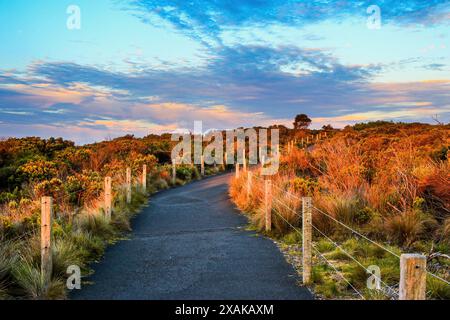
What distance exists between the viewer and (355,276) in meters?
7.43

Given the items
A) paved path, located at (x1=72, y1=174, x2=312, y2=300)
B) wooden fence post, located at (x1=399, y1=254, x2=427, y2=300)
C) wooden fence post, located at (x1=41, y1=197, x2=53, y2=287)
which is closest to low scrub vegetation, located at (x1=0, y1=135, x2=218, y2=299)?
wooden fence post, located at (x1=41, y1=197, x2=53, y2=287)

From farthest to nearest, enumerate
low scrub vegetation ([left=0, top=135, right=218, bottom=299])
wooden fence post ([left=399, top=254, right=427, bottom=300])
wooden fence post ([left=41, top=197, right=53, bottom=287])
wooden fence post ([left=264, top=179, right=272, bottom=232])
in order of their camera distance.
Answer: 1. wooden fence post ([left=264, top=179, right=272, bottom=232])
2. wooden fence post ([left=41, top=197, right=53, bottom=287])
3. low scrub vegetation ([left=0, top=135, right=218, bottom=299])
4. wooden fence post ([left=399, top=254, right=427, bottom=300])

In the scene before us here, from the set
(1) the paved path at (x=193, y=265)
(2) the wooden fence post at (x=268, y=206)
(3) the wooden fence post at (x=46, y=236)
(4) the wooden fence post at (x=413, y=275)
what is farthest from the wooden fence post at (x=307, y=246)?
(2) the wooden fence post at (x=268, y=206)

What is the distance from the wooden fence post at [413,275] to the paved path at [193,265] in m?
3.08

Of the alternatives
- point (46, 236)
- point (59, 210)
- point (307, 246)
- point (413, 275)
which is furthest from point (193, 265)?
Result: point (59, 210)

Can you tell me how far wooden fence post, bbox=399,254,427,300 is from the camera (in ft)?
12.9

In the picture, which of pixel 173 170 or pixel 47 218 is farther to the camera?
pixel 173 170

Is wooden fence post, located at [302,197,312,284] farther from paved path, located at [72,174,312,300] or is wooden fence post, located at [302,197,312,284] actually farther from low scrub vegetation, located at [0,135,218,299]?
low scrub vegetation, located at [0,135,218,299]

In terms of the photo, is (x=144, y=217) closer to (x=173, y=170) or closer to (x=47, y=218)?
(x=47, y=218)

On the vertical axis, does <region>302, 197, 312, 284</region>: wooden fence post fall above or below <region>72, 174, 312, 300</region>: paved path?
above

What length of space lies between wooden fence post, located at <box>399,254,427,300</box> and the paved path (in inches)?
121

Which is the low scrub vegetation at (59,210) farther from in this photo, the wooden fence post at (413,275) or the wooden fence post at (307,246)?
the wooden fence post at (413,275)
